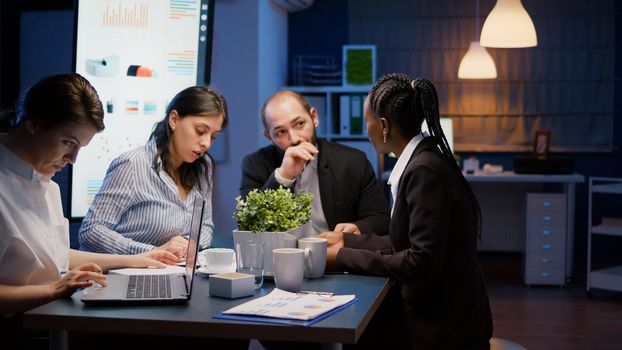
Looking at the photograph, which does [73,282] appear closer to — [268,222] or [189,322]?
[189,322]

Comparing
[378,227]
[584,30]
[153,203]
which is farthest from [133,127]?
[584,30]

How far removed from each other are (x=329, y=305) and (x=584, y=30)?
18.8 feet

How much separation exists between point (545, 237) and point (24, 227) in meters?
4.58

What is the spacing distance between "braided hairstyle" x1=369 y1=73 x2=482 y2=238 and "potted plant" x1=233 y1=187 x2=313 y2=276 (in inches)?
14.6

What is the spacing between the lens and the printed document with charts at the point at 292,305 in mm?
1778

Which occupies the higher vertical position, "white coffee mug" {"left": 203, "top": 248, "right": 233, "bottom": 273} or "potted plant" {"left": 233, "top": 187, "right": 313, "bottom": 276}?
"potted plant" {"left": 233, "top": 187, "right": 313, "bottom": 276}

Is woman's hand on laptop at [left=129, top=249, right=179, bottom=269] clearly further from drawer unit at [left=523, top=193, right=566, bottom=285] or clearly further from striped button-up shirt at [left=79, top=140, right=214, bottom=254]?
drawer unit at [left=523, top=193, right=566, bottom=285]

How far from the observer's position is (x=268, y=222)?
225cm

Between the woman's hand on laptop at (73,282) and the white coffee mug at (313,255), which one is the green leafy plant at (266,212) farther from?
the woman's hand on laptop at (73,282)

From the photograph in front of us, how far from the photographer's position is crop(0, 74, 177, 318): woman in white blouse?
197 cm

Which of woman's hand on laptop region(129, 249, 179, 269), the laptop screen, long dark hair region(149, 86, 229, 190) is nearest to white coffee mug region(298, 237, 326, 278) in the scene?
the laptop screen

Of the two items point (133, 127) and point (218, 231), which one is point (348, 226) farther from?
point (218, 231)

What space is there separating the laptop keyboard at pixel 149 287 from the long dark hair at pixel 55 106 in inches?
16.8

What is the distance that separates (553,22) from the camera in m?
6.95
